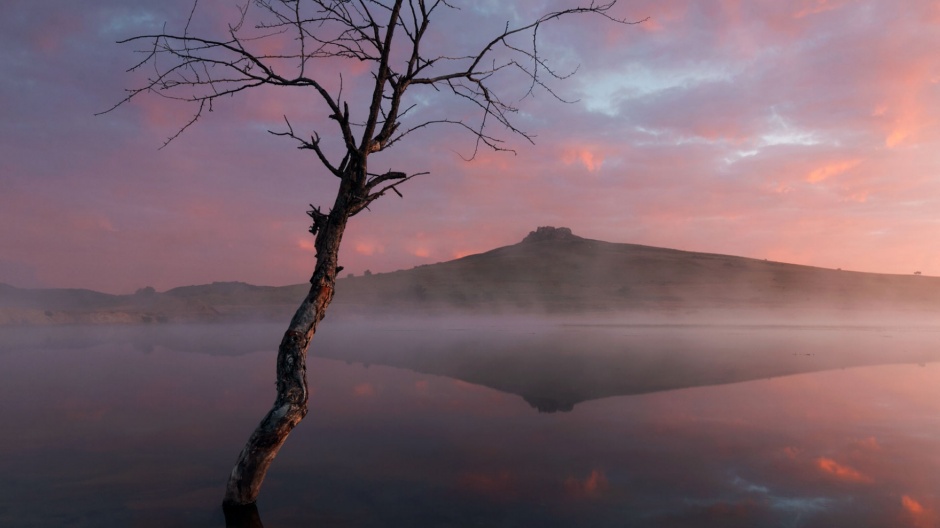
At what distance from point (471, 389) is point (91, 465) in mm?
8687

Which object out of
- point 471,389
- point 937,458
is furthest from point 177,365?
point 937,458

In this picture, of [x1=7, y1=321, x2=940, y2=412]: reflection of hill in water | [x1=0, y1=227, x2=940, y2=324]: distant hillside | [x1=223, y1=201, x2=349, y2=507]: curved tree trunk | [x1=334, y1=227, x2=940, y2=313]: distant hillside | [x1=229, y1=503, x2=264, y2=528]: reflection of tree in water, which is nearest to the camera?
[x1=229, y1=503, x2=264, y2=528]: reflection of tree in water

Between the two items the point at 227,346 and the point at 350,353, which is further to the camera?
the point at 227,346

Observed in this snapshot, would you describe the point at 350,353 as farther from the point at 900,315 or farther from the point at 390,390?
the point at 900,315

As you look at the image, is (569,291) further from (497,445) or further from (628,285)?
(497,445)

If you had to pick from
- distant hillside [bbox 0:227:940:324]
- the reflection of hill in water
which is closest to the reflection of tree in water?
the reflection of hill in water

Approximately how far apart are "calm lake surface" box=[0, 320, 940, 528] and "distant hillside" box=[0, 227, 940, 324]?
46.7 m

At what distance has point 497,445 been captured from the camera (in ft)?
30.8

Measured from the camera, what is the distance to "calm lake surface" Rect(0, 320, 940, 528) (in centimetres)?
660

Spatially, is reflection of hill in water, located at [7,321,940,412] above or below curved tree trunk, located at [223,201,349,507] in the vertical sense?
below

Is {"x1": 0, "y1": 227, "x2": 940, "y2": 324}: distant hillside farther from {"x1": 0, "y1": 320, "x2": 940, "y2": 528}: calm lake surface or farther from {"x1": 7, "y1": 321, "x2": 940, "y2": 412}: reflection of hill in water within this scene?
{"x1": 0, "y1": 320, "x2": 940, "y2": 528}: calm lake surface

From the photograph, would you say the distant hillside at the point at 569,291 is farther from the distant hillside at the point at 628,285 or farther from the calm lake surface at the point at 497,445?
the calm lake surface at the point at 497,445

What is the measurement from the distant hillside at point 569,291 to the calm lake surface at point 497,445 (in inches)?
1840

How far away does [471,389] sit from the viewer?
15.0m
